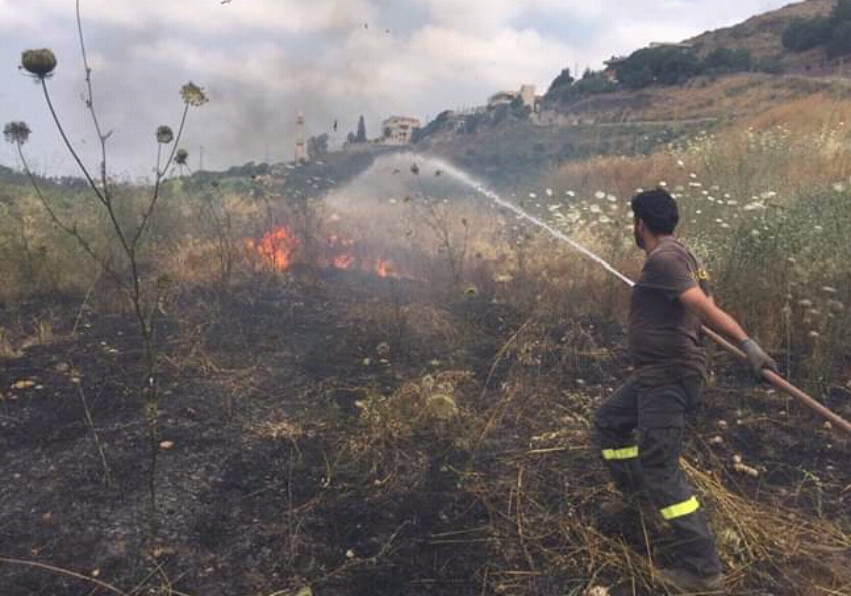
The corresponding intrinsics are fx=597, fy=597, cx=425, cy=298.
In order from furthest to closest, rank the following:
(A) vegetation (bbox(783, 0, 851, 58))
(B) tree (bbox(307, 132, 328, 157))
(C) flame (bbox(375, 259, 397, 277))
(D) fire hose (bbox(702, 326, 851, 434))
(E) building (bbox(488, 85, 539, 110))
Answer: (E) building (bbox(488, 85, 539, 110)) → (A) vegetation (bbox(783, 0, 851, 58)) → (B) tree (bbox(307, 132, 328, 157)) → (C) flame (bbox(375, 259, 397, 277)) → (D) fire hose (bbox(702, 326, 851, 434))

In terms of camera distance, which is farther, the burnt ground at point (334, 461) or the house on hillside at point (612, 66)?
the house on hillside at point (612, 66)

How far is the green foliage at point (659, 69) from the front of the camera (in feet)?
119

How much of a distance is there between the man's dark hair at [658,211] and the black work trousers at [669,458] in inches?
28.7

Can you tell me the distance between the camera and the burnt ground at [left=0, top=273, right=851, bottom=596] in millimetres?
2854

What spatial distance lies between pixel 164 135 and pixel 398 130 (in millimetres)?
39300

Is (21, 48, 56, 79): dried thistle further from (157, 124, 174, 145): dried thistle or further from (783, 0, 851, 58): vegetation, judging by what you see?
(783, 0, 851, 58): vegetation

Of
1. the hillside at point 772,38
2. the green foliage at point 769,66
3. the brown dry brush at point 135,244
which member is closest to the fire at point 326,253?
the brown dry brush at point 135,244

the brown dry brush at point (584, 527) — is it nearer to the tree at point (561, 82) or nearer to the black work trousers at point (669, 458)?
the black work trousers at point (669, 458)

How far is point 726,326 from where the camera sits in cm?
250

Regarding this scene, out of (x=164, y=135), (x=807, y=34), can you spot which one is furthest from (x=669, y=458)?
(x=807, y=34)

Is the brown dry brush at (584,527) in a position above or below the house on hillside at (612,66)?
below

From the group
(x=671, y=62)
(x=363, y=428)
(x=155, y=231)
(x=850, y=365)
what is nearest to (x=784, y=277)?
(x=850, y=365)

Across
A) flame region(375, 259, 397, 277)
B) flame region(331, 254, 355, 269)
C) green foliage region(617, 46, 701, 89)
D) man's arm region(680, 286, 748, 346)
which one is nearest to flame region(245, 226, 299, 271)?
flame region(331, 254, 355, 269)

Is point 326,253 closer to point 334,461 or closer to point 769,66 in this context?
point 334,461
